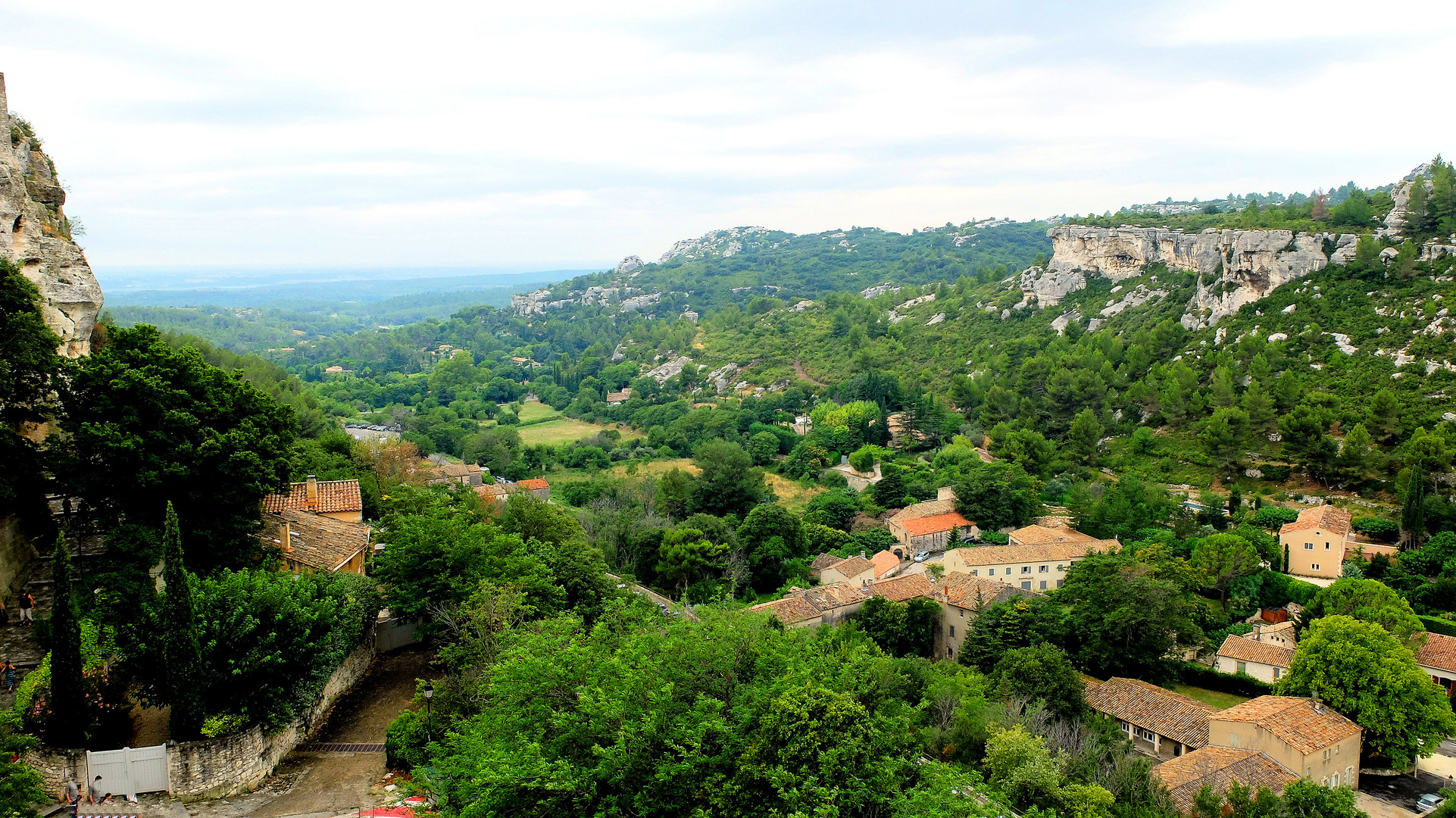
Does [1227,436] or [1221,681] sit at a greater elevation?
[1227,436]

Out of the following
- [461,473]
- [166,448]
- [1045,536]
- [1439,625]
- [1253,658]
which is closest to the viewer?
[166,448]

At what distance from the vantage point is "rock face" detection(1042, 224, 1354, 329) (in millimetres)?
50844

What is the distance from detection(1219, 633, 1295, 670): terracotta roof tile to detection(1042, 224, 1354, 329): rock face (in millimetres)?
31983

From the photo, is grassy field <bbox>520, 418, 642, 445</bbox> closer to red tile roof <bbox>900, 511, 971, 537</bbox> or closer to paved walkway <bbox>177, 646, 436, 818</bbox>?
red tile roof <bbox>900, 511, 971, 537</bbox>

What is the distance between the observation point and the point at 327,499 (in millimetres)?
24016

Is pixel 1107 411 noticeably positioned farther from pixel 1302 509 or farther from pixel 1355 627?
pixel 1355 627

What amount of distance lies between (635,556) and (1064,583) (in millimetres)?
16719

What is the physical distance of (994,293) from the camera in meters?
83.1

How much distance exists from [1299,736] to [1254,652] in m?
6.21

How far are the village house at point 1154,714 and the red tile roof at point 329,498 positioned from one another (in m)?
21.4

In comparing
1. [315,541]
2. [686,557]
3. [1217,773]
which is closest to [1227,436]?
[1217,773]

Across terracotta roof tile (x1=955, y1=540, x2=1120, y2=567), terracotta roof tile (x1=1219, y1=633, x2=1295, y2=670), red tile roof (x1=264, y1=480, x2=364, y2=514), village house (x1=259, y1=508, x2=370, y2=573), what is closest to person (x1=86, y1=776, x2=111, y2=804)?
village house (x1=259, y1=508, x2=370, y2=573)

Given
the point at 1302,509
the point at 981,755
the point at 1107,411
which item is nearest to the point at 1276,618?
the point at 1302,509

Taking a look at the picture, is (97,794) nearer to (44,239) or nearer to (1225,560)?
(44,239)
